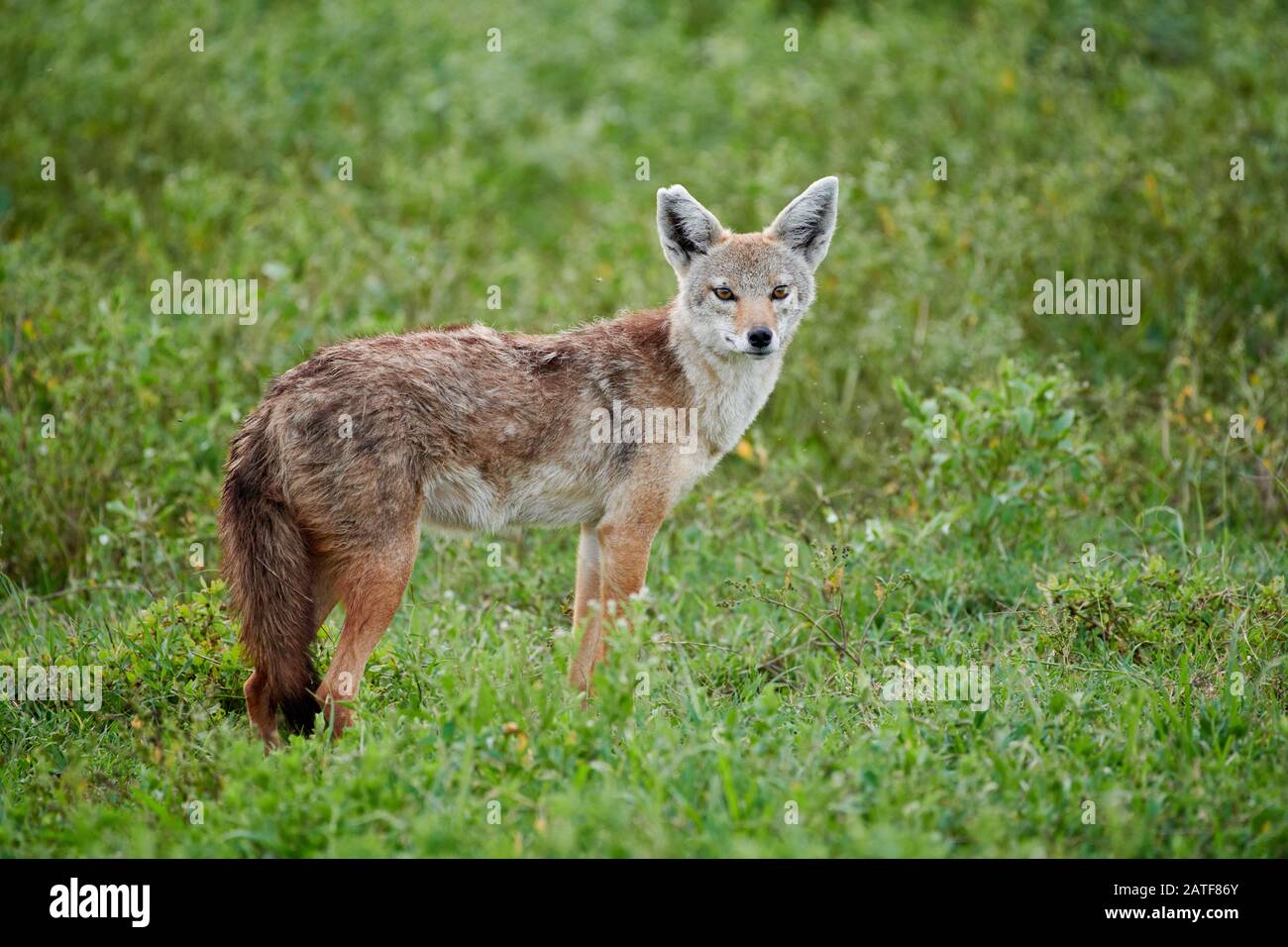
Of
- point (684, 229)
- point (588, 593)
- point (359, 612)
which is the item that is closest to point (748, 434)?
point (684, 229)

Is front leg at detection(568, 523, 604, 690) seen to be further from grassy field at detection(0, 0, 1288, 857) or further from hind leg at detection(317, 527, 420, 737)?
hind leg at detection(317, 527, 420, 737)

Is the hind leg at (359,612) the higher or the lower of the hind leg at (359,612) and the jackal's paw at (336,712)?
the higher

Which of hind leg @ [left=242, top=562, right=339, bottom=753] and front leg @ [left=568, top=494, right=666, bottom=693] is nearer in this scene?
hind leg @ [left=242, top=562, right=339, bottom=753]

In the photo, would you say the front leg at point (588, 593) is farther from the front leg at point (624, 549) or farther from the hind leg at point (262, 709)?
the hind leg at point (262, 709)

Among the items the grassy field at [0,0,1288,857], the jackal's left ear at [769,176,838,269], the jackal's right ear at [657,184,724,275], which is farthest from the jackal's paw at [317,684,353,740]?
the jackal's left ear at [769,176,838,269]

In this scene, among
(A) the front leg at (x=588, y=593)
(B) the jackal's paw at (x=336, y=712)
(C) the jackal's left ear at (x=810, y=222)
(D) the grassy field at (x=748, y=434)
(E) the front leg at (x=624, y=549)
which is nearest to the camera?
(D) the grassy field at (x=748, y=434)

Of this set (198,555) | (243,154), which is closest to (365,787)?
(198,555)

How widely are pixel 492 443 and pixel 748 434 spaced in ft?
11.0

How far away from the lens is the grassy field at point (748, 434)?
15.5 ft

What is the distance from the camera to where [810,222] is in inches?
264

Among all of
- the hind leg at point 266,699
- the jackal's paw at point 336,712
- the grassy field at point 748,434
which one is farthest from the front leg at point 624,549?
the hind leg at point 266,699

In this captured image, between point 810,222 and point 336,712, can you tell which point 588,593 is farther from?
point 810,222

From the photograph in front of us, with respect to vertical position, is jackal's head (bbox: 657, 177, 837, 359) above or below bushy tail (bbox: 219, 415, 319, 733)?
above

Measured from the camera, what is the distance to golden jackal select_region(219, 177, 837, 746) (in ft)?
17.6
